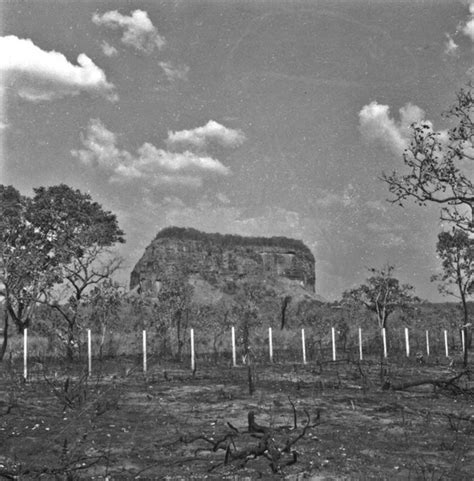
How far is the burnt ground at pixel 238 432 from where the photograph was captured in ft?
23.2

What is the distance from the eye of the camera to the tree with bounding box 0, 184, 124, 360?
30.5 metres

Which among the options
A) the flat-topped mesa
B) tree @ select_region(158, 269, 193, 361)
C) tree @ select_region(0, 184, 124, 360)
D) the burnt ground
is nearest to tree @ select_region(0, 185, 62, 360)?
tree @ select_region(0, 184, 124, 360)

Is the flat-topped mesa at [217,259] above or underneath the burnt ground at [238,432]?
above

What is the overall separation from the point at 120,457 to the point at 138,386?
34.7ft

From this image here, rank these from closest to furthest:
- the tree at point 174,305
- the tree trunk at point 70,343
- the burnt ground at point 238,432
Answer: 1. the burnt ground at point 238,432
2. the tree trunk at point 70,343
3. the tree at point 174,305

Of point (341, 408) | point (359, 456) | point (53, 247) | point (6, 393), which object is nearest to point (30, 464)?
point (359, 456)

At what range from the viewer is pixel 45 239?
35.6 metres

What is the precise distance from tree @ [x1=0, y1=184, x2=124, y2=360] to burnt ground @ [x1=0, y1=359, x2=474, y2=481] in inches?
488

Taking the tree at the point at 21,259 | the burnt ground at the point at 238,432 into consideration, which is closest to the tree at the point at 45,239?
the tree at the point at 21,259

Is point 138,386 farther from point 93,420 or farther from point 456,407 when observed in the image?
point 456,407

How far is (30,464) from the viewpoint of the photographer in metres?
7.63

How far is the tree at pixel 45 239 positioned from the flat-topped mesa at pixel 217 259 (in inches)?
751

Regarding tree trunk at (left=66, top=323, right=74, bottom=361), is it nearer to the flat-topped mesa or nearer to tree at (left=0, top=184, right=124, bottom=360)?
tree at (left=0, top=184, right=124, bottom=360)

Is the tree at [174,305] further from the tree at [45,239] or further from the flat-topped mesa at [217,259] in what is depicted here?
the flat-topped mesa at [217,259]
